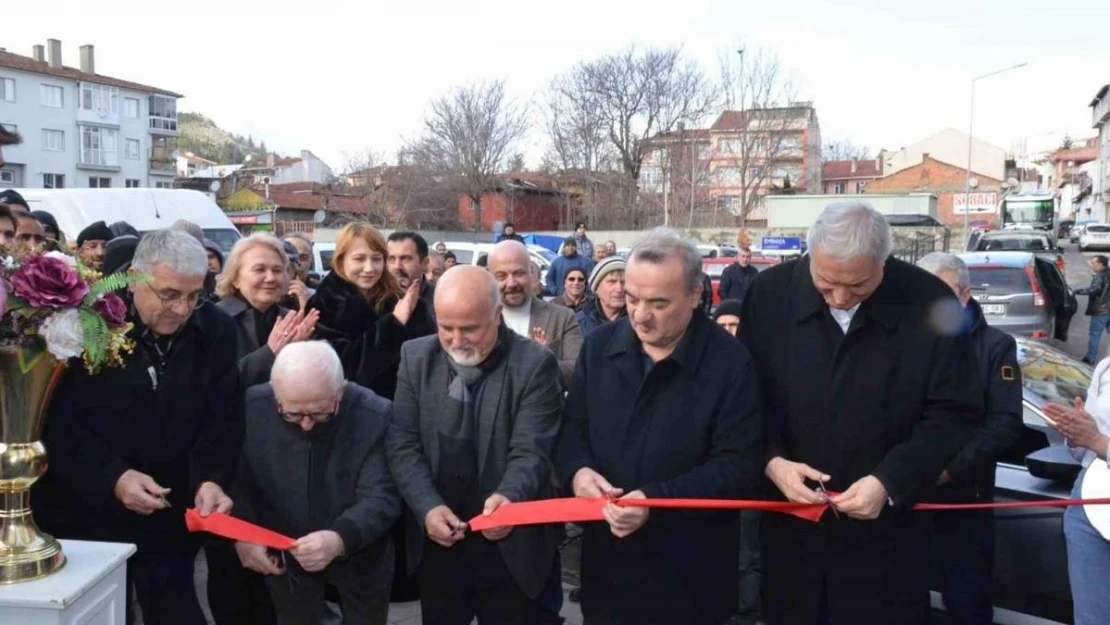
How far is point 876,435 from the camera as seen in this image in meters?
3.14

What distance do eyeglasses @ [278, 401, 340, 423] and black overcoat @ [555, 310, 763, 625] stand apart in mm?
954

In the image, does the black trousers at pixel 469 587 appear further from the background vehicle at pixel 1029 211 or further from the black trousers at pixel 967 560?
the background vehicle at pixel 1029 211

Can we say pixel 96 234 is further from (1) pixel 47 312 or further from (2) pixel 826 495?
(2) pixel 826 495

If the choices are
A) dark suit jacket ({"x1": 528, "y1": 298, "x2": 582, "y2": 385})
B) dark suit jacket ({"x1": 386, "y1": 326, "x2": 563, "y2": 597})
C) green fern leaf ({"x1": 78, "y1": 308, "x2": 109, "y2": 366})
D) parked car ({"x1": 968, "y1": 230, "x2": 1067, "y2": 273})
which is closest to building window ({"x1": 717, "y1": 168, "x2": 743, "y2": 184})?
parked car ({"x1": 968, "y1": 230, "x2": 1067, "y2": 273})

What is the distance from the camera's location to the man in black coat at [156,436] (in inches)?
134

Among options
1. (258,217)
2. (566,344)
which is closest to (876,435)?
(566,344)

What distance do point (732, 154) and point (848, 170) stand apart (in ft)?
171

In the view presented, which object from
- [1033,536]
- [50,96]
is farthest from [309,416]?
[50,96]

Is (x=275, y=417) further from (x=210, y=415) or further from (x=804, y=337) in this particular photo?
(x=804, y=337)

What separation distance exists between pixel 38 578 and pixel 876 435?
2.68 metres

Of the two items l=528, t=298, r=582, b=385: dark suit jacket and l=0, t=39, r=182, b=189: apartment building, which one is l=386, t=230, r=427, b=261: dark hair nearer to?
l=528, t=298, r=582, b=385: dark suit jacket

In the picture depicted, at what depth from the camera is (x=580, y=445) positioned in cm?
337

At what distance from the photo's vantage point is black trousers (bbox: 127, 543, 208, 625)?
363cm

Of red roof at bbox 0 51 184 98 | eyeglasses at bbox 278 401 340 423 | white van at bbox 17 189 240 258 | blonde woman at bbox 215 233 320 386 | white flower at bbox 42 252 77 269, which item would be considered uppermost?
red roof at bbox 0 51 184 98
